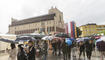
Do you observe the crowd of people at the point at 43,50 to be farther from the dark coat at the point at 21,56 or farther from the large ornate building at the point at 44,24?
the large ornate building at the point at 44,24

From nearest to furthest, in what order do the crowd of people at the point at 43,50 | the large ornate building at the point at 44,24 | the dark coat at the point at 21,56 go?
the dark coat at the point at 21,56, the crowd of people at the point at 43,50, the large ornate building at the point at 44,24

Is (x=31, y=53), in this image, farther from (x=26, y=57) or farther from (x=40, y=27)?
(x=40, y=27)

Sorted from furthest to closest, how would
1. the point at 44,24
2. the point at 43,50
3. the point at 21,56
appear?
the point at 44,24 → the point at 43,50 → the point at 21,56

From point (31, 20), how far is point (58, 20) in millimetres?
18693

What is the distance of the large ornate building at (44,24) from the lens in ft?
178

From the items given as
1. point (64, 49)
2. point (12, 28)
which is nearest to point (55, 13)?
point (12, 28)

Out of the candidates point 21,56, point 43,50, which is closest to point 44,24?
point 43,50

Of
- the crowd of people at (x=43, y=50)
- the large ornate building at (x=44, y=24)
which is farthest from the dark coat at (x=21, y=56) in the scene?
the large ornate building at (x=44, y=24)

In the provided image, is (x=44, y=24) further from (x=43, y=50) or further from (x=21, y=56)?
(x=21, y=56)

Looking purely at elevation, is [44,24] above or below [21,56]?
above

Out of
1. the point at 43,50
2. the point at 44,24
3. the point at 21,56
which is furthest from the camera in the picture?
the point at 44,24

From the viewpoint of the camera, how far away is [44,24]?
5644 cm

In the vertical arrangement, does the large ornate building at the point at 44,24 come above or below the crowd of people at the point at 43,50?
above

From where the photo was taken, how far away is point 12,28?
→ 229 feet
